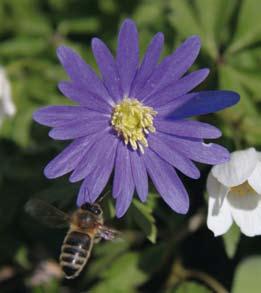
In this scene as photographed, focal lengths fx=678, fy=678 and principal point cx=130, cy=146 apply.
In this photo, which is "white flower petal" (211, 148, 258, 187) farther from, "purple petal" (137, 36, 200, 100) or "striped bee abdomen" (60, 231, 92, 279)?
"striped bee abdomen" (60, 231, 92, 279)

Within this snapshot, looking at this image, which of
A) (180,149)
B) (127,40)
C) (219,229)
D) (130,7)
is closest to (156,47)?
(127,40)

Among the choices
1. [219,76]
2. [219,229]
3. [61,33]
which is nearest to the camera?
[219,229]

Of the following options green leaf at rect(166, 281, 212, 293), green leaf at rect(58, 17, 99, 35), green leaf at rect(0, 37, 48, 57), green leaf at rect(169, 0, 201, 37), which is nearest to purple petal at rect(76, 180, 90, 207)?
green leaf at rect(166, 281, 212, 293)

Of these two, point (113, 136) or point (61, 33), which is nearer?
point (113, 136)

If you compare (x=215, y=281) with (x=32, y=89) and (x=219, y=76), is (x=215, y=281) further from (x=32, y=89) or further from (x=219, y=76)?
(x=32, y=89)

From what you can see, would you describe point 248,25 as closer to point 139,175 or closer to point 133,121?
point 133,121

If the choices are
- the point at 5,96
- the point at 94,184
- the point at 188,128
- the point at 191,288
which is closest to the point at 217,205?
the point at 188,128
